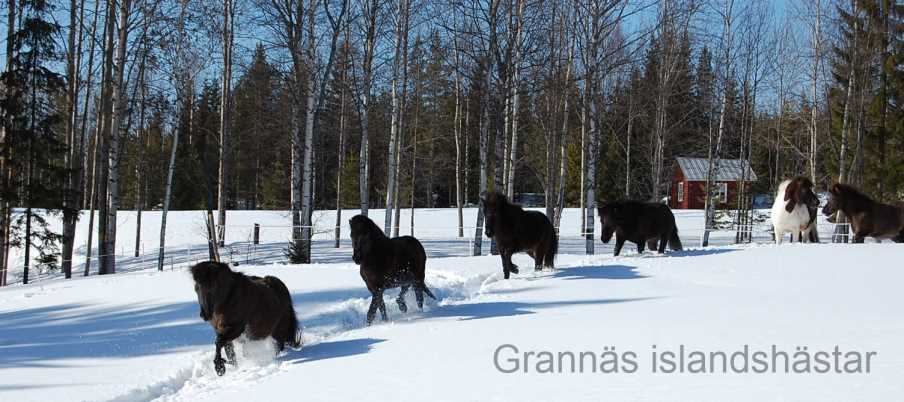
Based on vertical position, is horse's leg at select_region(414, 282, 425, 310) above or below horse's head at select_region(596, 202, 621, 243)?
below

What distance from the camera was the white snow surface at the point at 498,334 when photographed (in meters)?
4.43

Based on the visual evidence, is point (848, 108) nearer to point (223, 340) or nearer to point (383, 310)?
point (383, 310)

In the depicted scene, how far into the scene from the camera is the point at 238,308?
6418 mm

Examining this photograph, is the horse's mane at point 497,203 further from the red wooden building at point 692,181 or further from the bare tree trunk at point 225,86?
the red wooden building at point 692,181

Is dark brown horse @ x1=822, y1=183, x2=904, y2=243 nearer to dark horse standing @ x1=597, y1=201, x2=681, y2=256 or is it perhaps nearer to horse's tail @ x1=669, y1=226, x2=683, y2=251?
horse's tail @ x1=669, y1=226, x2=683, y2=251

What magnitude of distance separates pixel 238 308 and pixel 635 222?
867cm

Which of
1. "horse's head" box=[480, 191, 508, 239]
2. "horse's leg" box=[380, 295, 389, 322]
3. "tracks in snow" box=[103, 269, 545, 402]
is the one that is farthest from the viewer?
"horse's head" box=[480, 191, 508, 239]

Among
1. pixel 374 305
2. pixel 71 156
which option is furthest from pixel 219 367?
pixel 71 156

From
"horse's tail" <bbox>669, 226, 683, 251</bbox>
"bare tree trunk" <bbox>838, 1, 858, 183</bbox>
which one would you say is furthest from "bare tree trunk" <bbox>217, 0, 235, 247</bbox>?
"bare tree trunk" <bbox>838, 1, 858, 183</bbox>

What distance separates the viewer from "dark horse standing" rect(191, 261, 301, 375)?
6.21 metres

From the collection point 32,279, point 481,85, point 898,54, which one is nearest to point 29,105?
point 32,279

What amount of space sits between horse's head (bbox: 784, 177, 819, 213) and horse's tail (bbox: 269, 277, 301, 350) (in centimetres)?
1016

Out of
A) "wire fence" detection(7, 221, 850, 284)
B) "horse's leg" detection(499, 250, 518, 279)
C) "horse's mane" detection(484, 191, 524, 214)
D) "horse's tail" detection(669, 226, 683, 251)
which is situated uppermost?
"horse's mane" detection(484, 191, 524, 214)

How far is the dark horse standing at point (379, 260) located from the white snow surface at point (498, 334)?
488 millimetres
